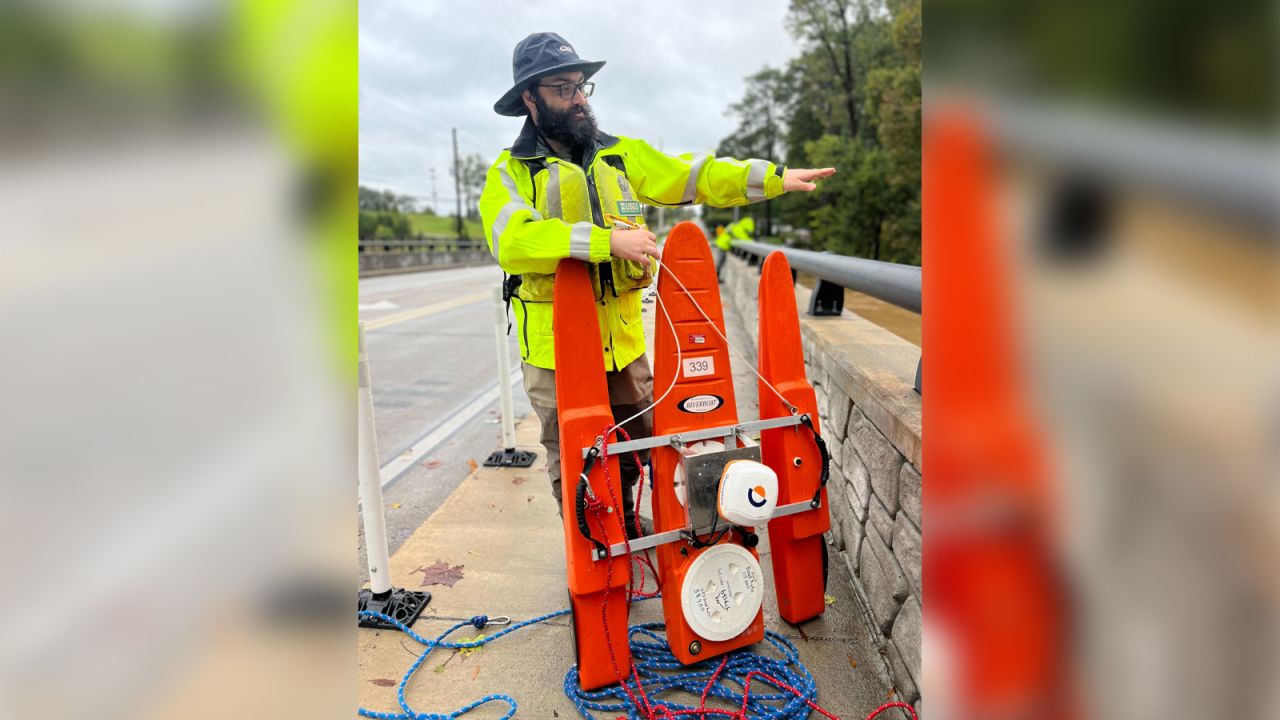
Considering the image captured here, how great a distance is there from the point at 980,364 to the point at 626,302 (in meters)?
2.49

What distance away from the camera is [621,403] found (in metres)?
3.16

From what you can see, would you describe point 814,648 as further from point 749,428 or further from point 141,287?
point 141,287

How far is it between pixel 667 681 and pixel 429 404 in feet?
16.2

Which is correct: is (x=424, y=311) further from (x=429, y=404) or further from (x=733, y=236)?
(x=733, y=236)

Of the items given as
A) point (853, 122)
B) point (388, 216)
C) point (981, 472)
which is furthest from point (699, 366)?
point (388, 216)

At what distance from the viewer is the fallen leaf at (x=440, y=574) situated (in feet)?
10.8

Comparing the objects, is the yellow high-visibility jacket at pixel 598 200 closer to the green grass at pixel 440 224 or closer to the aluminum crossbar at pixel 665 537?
the aluminum crossbar at pixel 665 537

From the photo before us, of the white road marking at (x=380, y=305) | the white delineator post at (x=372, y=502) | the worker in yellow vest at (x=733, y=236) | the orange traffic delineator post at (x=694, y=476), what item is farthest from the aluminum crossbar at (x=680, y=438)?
the worker in yellow vest at (x=733, y=236)

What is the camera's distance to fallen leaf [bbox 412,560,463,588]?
3.30 meters

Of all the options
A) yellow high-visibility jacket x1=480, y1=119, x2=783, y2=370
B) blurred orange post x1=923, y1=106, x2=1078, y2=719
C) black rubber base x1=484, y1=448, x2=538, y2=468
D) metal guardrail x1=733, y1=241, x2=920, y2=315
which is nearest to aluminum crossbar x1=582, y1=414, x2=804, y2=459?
yellow high-visibility jacket x1=480, y1=119, x2=783, y2=370

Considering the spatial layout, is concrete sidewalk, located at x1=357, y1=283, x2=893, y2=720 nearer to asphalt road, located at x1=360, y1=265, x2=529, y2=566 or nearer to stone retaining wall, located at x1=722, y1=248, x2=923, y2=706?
stone retaining wall, located at x1=722, y1=248, x2=923, y2=706

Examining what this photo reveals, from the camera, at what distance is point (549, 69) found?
2641 millimetres

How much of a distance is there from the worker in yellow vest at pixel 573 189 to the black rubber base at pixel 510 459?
5.93 feet

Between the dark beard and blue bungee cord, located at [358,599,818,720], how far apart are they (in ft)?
6.44
